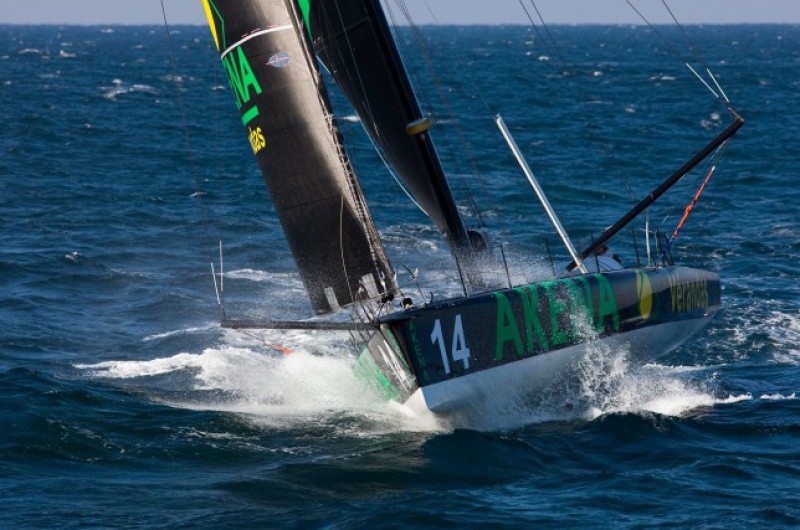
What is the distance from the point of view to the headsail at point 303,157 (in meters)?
12.0

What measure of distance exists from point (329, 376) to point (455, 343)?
2612 mm

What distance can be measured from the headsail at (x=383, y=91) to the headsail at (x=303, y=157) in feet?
1.58

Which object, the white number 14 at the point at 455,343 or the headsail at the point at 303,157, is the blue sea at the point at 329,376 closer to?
the white number 14 at the point at 455,343

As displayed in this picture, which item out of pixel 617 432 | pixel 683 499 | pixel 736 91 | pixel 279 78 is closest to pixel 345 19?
pixel 279 78

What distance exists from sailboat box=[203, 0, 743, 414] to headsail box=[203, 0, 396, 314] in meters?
0.01

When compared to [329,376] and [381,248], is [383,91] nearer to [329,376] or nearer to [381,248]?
[381,248]

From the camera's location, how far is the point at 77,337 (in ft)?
50.0

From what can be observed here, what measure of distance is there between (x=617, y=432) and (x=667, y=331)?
2700mm

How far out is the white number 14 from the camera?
428 inches

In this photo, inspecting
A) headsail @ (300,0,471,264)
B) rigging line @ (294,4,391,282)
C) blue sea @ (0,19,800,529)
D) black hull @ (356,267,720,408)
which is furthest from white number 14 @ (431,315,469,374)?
headsail @ (300,0,471,264)

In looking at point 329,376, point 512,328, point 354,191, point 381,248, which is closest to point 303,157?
point 354,191

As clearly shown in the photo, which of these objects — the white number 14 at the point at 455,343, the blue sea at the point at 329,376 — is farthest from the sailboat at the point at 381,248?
the blue sea at the point at 329,376

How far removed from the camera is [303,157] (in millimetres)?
12102

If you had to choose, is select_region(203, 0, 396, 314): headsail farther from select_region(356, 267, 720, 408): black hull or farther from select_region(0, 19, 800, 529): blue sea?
select_region(0, 19, 800, 529): blue sea
